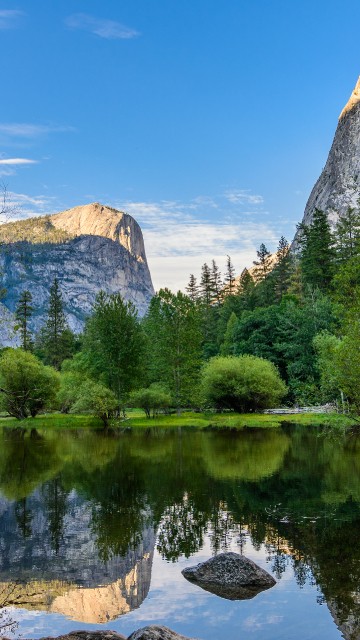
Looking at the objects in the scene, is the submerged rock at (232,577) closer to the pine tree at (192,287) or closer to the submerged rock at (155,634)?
the submerged rock at (155,634)

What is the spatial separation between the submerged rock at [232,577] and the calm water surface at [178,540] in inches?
15.0

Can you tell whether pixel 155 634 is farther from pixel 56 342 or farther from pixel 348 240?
pixel 56 342

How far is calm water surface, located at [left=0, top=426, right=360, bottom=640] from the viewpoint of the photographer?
13391 mm

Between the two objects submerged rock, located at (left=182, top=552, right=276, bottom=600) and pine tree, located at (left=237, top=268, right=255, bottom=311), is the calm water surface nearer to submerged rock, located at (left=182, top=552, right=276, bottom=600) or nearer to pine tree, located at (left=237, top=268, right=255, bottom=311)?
submerged rock, located at (left=182, top=552, right=276, bottom=600)

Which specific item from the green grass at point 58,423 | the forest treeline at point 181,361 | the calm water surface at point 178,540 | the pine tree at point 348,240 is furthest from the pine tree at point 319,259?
the calm water surface at point 178,540

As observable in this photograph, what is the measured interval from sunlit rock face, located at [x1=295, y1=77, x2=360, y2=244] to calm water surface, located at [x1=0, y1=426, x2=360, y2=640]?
11900 centimetres

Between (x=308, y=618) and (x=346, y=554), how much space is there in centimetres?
424

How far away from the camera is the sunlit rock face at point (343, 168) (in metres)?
147

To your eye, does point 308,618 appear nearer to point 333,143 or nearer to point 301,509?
point 301,509

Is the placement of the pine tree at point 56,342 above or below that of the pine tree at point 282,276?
below

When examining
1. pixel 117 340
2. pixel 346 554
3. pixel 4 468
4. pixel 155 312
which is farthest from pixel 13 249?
pixel 155 312

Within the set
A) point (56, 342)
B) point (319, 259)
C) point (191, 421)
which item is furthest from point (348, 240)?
point (56, 342)

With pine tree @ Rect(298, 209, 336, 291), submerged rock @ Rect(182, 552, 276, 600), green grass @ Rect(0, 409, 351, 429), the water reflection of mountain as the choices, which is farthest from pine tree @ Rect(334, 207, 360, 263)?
submerged rock @ Rect(182, 552, 276, 600)

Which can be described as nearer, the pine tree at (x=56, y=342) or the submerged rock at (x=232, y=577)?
the submerged rock at (x=232, y=577)
